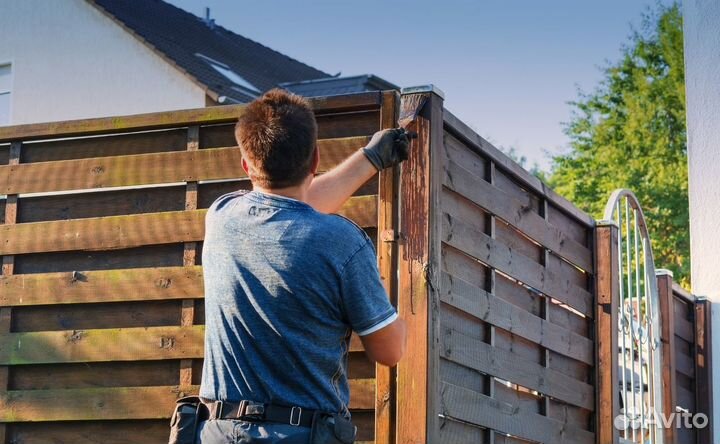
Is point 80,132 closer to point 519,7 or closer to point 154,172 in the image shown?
point 154,172

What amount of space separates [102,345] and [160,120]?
0.89 m

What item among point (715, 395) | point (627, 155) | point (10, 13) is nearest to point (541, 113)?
point (627, 155)

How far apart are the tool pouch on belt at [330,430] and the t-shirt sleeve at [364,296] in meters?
0.24

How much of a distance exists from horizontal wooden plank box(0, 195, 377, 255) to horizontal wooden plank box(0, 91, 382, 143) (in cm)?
35

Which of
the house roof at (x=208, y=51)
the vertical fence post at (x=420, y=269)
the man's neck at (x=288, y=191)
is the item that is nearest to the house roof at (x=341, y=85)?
the house roof at (x=208, y=51)

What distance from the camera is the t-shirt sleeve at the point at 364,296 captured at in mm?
2580

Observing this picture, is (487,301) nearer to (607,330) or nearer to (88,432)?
(607,330)

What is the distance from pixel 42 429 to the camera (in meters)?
3.78

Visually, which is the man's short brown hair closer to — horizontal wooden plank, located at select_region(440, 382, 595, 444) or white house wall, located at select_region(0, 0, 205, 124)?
horizontal wooden plank, located at select_region(440, 382, 595, 444)

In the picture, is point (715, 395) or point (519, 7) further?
point (519, 7)

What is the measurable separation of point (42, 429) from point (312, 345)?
65.9 inches

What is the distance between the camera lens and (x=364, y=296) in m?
2.58

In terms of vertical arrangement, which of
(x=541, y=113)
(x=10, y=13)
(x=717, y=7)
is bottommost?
(x=717, y=7)

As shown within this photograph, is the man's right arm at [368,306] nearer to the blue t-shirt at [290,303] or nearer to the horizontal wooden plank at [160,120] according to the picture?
the blue t-shirt at [290,303]
